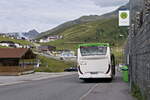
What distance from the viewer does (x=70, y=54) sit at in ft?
488

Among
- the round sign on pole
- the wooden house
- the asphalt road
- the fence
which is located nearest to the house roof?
the wooden house

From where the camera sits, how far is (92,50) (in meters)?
32.8

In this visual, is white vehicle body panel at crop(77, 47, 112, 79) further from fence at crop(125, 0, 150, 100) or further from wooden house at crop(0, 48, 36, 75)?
wooden house at crop(0, 48, 36, 75)

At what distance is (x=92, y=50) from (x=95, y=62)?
116 centimetres

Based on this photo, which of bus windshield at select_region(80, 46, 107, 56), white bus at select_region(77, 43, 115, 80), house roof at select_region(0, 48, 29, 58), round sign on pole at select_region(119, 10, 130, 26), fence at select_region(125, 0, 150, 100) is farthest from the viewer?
house roof at select_region(0, 48, 29, 58)

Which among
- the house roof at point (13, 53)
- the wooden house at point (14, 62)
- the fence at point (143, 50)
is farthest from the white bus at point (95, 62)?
the house roof at point (13, 53)

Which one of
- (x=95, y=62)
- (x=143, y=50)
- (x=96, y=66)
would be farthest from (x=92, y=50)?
(x=143, y=50)

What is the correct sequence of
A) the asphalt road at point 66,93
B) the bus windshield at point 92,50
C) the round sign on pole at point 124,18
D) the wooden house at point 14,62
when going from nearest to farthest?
the asphalt road at point 66,93 < the bus windshield at point 92,50 < the round sign on pole at point 124,18 < the wooden house at point 14,62

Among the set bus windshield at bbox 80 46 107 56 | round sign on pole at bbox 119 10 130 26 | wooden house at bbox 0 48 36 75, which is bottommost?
wooden house at bbox 0 48 36 75

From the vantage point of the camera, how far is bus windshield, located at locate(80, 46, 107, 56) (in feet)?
106

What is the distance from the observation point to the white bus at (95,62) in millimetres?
32125

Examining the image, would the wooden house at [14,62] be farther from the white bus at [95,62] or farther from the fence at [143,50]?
the fence at [143,50]

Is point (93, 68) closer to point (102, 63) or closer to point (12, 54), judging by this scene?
point (102, 63)

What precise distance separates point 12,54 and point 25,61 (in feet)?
15.8
